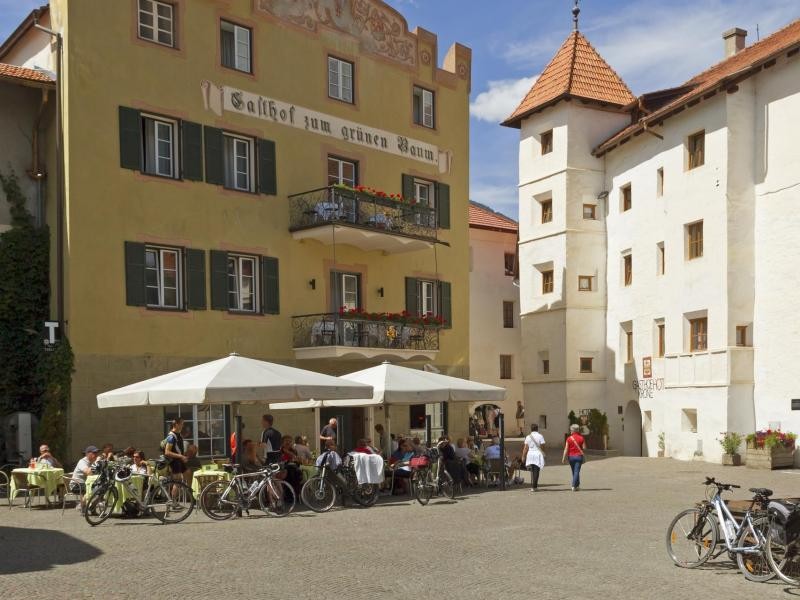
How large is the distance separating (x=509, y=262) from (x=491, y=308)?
2625mm

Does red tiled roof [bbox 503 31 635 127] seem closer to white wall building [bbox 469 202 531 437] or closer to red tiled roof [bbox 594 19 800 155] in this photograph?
red tiled roof [bbox 594 19 800 155]

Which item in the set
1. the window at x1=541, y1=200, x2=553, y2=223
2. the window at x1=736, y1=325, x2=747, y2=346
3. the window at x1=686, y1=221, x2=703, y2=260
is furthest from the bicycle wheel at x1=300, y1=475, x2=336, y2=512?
the window at x1=541, y1=200, x2=553, y2=223

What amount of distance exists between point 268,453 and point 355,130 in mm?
12702

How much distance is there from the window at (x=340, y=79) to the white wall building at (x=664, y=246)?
1126cm

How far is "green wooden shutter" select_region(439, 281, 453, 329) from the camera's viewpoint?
104ft

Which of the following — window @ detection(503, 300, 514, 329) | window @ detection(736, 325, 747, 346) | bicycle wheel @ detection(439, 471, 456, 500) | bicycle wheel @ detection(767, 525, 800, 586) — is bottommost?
bicycle wheel @ detection(439, 471, 456, 500)

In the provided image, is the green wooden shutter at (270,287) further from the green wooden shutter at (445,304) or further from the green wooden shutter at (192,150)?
the green wooden shutter at (445,304)

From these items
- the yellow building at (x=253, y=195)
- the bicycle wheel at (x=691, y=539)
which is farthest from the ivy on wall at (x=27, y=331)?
the bicycle wheel at (x=691, y=539)

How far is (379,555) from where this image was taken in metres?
12.5

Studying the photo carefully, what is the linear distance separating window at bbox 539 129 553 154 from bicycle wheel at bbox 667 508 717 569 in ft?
97.0

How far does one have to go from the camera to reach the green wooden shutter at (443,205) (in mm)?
31859

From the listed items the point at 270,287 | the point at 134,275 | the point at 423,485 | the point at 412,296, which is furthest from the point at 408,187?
the point at 423,485

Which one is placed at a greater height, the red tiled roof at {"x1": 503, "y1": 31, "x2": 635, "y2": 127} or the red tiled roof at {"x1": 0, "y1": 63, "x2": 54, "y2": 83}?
the red tiled roof at {"x1": 503, "y1": 31, "x2": 635, "y2": 127}

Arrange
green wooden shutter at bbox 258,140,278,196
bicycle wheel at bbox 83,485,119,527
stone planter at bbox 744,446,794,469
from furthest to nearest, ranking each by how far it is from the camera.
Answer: stone planter at bbox 744,446,794,469 → green wooden shutter at bbox 258,140,278,196 → bicycle wheel at bbox 83,485,119,527
